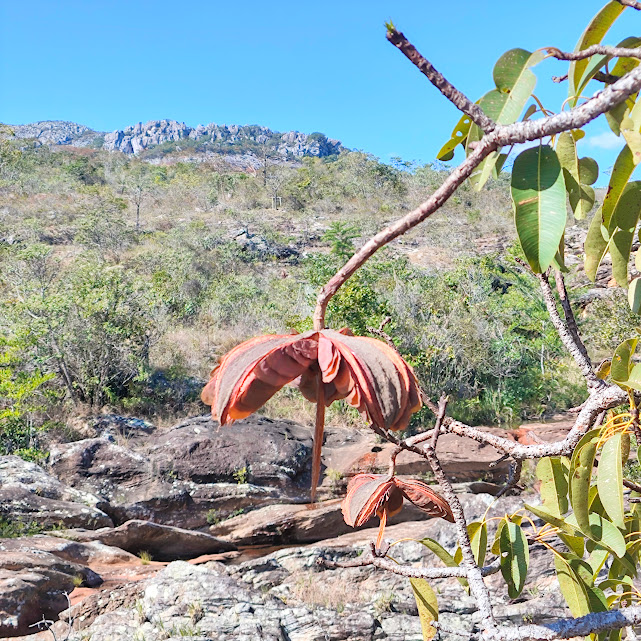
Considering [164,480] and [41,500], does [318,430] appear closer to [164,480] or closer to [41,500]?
[41,500]

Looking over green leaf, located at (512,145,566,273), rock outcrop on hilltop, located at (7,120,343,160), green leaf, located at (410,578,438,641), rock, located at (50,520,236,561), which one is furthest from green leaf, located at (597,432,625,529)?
rock outcrop on hilltop, located at (7,120,343,160)

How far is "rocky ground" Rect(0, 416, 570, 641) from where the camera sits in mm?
3664

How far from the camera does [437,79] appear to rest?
1.69ft

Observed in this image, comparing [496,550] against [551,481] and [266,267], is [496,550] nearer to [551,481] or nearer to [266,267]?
[551,481]

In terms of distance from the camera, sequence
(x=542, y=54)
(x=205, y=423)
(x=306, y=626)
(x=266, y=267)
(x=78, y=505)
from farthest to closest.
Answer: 1. (x=266, y=267)
2. (x=205, y=423)
3. (x=78, y=505)
4. (x=306, y=626)
5. (x=542, y=54)

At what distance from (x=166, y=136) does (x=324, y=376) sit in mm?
78446

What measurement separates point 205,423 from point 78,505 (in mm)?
1643

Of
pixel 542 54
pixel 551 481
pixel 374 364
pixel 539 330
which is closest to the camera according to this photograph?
pixel 374 364

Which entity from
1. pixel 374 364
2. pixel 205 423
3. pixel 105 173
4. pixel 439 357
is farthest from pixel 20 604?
pixel 105 173

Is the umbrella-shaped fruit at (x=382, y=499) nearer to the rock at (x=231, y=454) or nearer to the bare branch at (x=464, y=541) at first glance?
the bare branch at (x=464, y=541)

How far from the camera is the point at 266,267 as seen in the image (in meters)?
15.8

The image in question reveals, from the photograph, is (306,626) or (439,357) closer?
(306,626)

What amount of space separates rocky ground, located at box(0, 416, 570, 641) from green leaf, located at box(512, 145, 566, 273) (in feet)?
7.38

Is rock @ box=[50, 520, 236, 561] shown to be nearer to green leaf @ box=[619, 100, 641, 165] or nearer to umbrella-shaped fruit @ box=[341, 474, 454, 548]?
umbrella-shaped fruit @ box=[341, 474, 454, 548]
